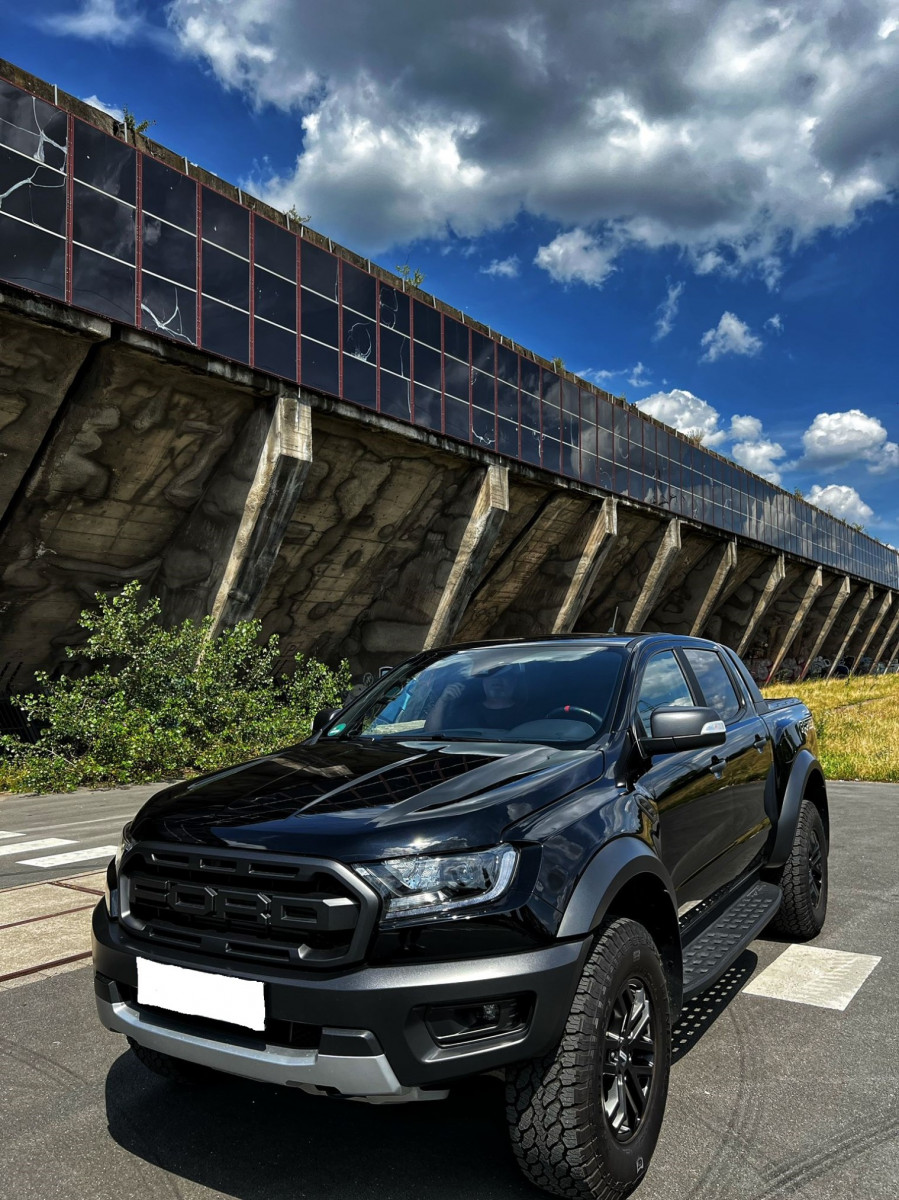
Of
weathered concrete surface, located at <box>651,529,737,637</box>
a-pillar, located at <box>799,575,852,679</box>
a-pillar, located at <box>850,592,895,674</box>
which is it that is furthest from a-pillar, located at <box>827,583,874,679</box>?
weathered concrete surface, located at <box>651,529,737,637</box>

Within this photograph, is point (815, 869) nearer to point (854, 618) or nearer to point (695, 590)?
point (695, 590)

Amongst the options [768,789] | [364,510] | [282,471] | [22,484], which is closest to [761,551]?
[364,510]

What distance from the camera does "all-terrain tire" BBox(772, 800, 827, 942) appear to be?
4.54 m

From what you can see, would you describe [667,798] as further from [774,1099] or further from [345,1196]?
[345,1196]

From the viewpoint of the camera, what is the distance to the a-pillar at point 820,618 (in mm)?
51000

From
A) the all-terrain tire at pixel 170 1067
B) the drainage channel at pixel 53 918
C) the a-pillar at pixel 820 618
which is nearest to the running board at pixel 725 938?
the all-terrain tire at pixel 170 1067

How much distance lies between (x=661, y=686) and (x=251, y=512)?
45.3ft

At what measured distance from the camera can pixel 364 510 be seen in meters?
20.0

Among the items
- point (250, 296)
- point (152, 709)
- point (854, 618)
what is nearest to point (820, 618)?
point (854, 618)

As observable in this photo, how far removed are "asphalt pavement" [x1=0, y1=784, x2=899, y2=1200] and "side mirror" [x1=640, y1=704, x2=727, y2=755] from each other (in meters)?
1.17

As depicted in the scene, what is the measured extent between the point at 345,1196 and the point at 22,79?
15395 millimetres

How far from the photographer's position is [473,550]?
71.8 ft

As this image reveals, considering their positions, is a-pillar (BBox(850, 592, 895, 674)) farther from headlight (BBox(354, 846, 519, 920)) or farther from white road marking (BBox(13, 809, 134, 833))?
headlight (BBox(354, 846, 519, 920))

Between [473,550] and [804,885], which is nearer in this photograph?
[804,885]
